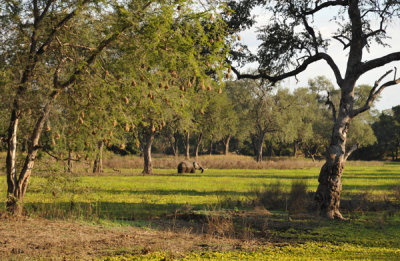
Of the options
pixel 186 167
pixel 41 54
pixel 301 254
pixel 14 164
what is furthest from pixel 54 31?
pixel 186 167

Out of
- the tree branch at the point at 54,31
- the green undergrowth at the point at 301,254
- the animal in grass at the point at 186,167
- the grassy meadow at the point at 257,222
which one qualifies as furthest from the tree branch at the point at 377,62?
the animal in grass at the point at 186,167

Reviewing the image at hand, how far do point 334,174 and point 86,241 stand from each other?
771cm

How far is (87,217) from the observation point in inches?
445

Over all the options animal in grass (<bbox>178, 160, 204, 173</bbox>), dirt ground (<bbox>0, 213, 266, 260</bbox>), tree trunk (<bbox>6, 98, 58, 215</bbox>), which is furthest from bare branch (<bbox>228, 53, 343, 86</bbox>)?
animal in grass (<bbox>178, 160, 204, 173</bbox>)

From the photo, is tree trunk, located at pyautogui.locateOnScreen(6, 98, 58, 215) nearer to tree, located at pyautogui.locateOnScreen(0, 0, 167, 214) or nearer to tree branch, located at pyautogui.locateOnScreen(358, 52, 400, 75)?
tree, located at pyautogui.locateOnScreen(0, 0, 167, 214)

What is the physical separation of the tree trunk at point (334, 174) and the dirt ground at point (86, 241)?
14.8 feet

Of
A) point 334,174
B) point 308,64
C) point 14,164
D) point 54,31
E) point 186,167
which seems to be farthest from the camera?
point 186,167

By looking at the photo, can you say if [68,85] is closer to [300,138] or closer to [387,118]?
[300,138]

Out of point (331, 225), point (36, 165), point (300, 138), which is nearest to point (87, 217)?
point (36, 165)

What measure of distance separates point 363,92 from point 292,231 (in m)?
84.0

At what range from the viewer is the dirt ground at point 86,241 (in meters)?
7.77

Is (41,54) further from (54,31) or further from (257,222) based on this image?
(257,222)

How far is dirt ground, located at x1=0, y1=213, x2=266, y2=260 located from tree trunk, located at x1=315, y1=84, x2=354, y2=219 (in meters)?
4.50

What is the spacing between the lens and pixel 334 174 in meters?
13.0
